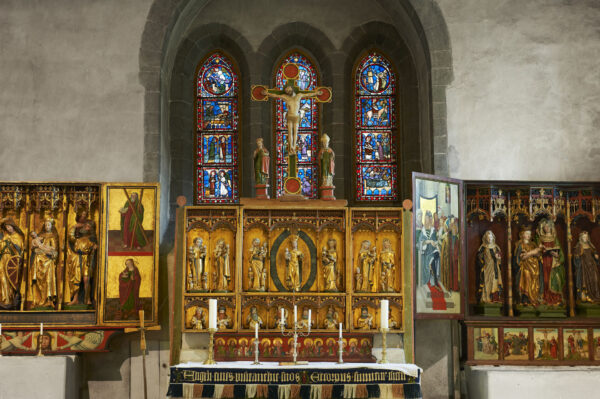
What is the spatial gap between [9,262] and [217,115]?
15.5 ft

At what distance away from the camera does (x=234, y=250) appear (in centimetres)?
1055

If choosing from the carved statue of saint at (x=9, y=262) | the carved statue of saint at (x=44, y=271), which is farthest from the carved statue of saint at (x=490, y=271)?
the carved statue of saint at (x=9, y=262)

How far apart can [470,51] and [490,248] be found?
3.00m

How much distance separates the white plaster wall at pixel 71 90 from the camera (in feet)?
38.6

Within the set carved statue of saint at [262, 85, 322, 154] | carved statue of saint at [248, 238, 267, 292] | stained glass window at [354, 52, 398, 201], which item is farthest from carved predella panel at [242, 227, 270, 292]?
stained glass window at [354, 52, 398, 201]

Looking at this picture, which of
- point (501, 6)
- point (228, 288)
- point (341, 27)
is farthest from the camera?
point (341, 27)

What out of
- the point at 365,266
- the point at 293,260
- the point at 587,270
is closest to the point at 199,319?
the point at 293,260

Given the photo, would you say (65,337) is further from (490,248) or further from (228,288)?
(490,248)

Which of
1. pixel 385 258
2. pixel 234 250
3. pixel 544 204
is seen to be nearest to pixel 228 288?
pixel 234 250

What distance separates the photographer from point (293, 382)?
9.40m

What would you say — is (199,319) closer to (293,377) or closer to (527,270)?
(293,377)

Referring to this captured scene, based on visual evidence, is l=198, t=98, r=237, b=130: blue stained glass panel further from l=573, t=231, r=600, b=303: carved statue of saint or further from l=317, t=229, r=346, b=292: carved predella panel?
l=573, t=231, r=600, b=303: carved statue of saint

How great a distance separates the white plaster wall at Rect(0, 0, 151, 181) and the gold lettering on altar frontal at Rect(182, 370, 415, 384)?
3617mm

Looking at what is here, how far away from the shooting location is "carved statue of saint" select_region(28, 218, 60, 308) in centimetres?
1098
